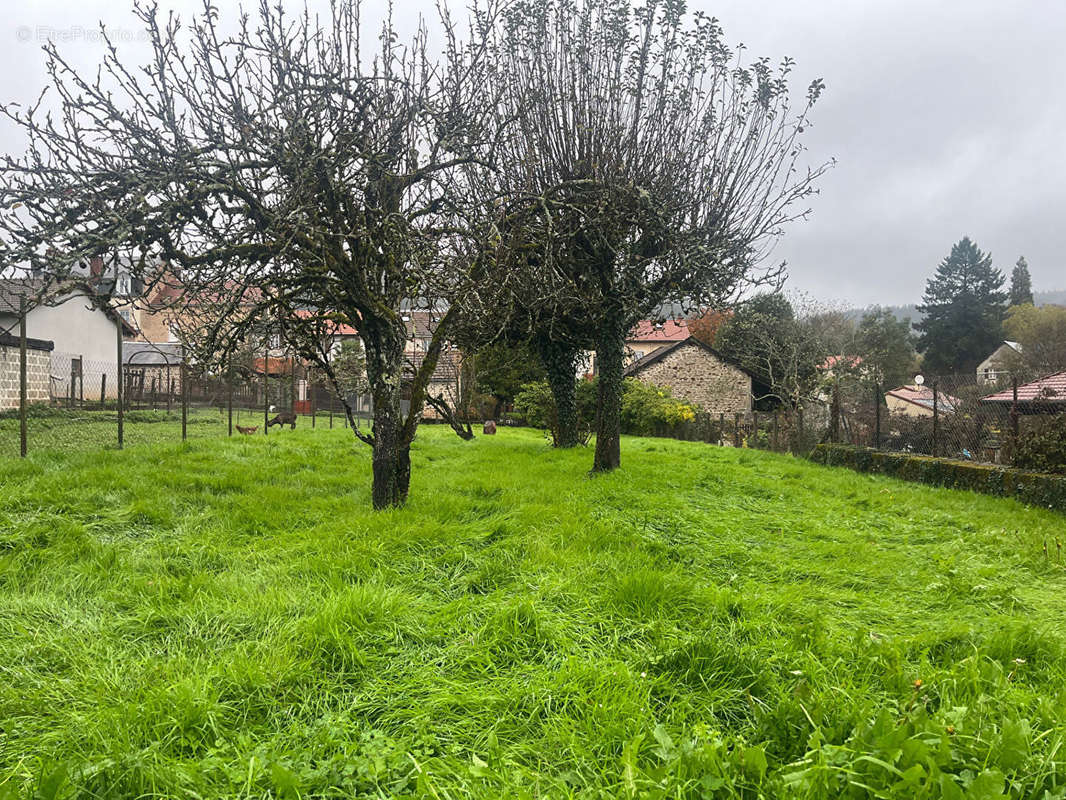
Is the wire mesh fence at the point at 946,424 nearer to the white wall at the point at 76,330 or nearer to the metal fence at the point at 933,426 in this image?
the metal fence at the point at 933,426

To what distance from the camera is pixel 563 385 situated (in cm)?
1301

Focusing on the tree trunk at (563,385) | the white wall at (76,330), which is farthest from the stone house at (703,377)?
the white wall at (76,330)

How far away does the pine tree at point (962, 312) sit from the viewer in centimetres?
4506

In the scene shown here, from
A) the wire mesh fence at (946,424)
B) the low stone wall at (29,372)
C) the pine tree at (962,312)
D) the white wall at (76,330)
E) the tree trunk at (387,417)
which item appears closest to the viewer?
the tree trunk at (387,417)

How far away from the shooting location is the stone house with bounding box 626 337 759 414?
97.8ft

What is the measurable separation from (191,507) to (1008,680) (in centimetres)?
646

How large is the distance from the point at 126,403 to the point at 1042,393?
27.2 m

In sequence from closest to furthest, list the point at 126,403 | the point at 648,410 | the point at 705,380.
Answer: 1. the point at 126,403
2. the point at 648,410
3. the point at 705,380

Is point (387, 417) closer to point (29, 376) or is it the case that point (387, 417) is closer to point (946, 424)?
point (946, 424)

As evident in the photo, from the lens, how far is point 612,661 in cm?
265

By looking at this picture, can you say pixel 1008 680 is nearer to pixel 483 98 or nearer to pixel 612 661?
pixel 612 661

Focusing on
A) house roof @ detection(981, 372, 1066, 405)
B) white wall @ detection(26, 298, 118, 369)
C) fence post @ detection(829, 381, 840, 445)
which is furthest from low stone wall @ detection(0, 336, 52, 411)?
house roof @ detection(981, 372, 1066, 405)

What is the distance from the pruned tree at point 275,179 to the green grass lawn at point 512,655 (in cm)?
205

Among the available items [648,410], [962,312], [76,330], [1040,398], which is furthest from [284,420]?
[962,312]
